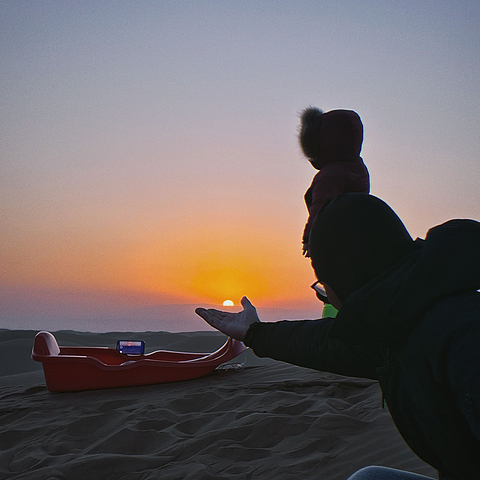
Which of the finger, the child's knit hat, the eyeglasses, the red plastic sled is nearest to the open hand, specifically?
the finger

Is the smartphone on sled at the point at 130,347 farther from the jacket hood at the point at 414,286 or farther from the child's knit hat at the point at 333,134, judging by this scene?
the jacket hood at the point at 414,286

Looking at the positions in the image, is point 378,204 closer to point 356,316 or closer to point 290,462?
point 356,316

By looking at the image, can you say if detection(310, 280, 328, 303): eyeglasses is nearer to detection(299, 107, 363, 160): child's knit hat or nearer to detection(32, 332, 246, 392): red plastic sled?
detection(299, 107, 363, 160): child's knit hat

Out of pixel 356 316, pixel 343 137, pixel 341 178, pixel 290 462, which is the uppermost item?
pixel 343 137

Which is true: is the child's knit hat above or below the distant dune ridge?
above

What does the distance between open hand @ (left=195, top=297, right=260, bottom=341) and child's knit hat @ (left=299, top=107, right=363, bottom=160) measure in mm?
2538

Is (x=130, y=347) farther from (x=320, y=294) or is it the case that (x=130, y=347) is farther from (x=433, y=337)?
(x=433, y=337)

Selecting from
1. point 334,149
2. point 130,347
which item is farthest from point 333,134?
point 130,347

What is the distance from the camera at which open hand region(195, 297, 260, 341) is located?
Answer: 150 centimetres

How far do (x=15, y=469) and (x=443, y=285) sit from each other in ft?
8.36

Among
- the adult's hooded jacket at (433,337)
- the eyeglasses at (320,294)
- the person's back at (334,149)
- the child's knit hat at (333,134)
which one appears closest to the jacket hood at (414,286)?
the adult's hooded jacket at (433,337)

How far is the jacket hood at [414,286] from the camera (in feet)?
2.63

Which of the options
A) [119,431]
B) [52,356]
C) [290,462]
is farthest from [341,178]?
[52,356]

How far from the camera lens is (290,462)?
2.12 meters
